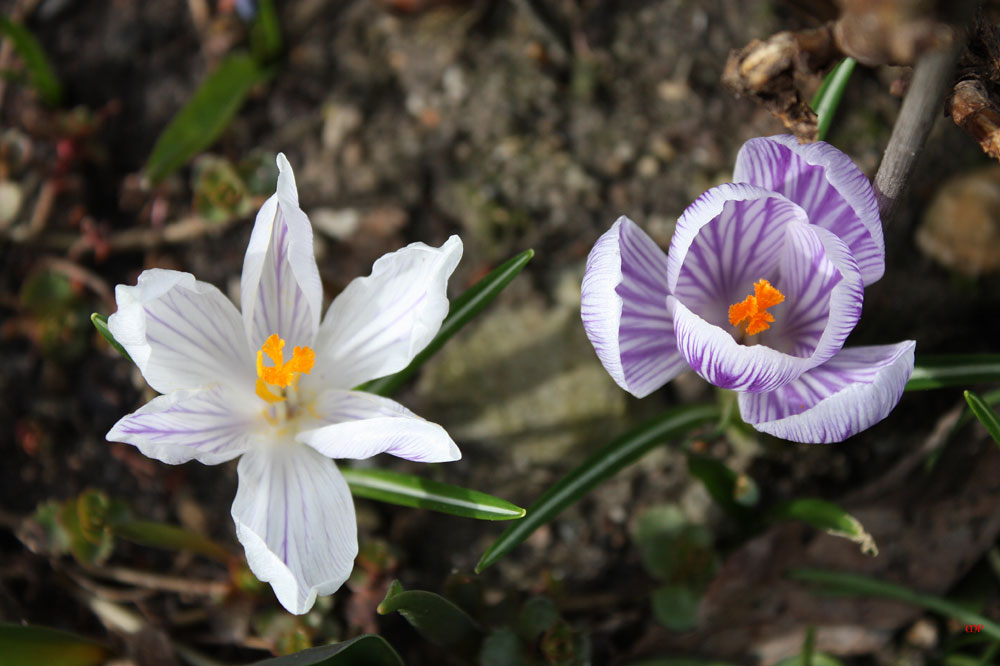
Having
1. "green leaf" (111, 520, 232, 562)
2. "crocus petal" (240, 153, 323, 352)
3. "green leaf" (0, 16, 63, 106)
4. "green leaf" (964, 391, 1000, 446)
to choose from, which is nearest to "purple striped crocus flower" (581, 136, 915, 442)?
"green leaf" (964, 391, 1000, 446)

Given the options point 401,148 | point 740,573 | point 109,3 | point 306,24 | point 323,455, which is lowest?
point 740,573

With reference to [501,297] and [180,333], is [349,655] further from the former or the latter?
[501,297]

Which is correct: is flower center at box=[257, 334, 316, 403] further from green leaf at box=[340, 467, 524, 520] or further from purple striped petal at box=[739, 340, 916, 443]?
purple striped petal at box=[739, 340, 916, 443]

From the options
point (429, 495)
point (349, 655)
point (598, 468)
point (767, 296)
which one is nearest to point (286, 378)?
point (429, 495)

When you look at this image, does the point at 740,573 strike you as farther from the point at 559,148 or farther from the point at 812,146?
the point at 559,148

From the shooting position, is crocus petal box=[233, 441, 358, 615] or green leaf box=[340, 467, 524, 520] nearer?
crocus petal box=[233, 441, 358, 615]

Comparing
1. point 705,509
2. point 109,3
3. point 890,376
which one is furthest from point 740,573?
point 109,3

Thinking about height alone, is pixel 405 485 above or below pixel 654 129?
below
